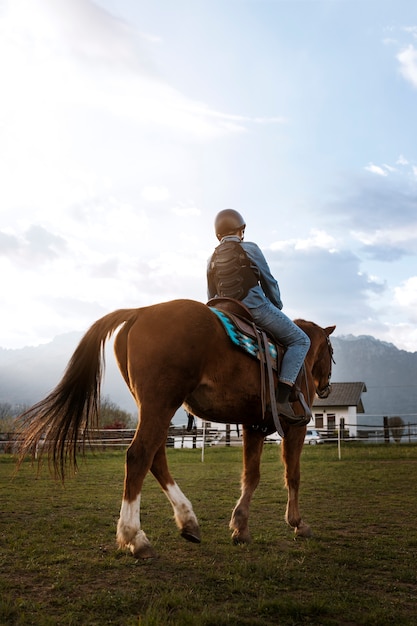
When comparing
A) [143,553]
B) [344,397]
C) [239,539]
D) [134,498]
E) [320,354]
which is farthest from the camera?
[344,397]

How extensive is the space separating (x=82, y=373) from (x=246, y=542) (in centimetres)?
226

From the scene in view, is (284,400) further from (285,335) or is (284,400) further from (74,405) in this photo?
(74,405)

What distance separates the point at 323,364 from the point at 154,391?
11.5 feet

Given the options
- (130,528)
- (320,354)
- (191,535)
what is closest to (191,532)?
(191,535)

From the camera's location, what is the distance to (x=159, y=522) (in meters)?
6.39

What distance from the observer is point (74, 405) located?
482 centimetres

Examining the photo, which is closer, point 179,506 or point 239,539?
point 179,506

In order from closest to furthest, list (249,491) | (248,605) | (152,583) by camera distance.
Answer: (248,605), (152,583), (249,491)

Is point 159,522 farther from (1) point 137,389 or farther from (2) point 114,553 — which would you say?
(1) point 137,389

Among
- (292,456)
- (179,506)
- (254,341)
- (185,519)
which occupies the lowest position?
(185,519)

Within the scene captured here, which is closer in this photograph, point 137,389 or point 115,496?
point 137,389

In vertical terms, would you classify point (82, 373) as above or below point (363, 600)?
above

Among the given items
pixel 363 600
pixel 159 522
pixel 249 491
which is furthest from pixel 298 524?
pixel 363 600

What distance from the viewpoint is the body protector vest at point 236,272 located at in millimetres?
5539
